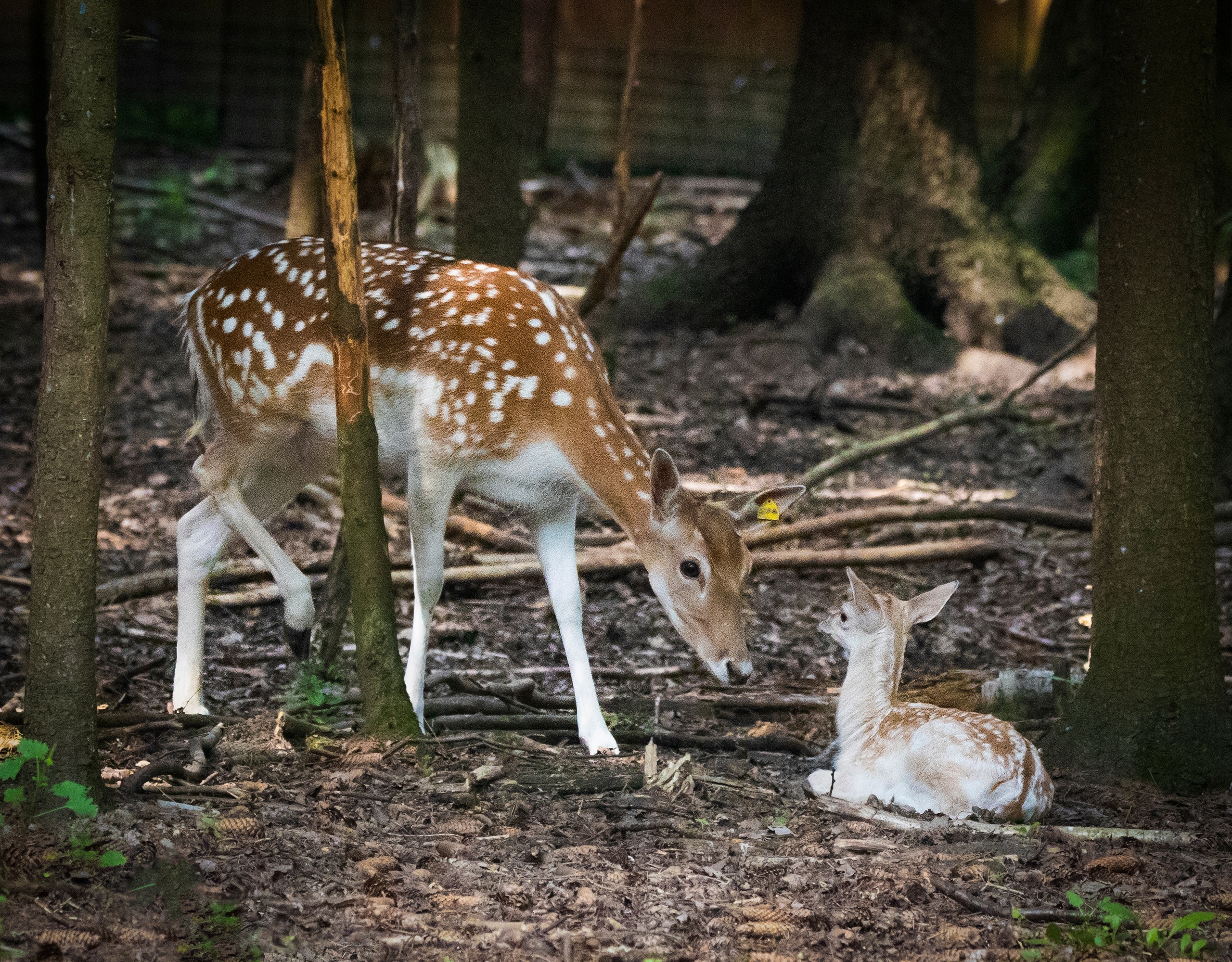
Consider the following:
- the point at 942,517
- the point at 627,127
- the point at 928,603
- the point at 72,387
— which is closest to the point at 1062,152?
the point at 627,127

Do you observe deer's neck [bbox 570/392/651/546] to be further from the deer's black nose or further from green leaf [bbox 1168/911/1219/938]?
green leaf [bbox 1168/911/1219/938]

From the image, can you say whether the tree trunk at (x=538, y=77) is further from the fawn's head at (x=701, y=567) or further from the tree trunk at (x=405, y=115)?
the fawn's head at (x=701, y=567)

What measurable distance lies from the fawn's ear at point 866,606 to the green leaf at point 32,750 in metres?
2.91

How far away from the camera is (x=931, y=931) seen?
3533mm

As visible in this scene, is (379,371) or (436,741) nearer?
(436,741)

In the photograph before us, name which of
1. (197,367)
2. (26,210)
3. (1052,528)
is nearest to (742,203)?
(26,210)

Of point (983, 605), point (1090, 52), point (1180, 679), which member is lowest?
point (983, 605)

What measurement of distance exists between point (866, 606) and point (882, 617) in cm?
7

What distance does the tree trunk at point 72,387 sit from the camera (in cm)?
368

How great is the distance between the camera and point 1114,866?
3.93 meters

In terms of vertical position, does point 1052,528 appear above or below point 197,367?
below

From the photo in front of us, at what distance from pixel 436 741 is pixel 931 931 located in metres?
2.10

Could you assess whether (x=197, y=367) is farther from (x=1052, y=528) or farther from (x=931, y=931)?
(x=1052, y=528)

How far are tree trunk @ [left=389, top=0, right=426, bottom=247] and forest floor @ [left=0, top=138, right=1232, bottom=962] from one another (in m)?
2.06
